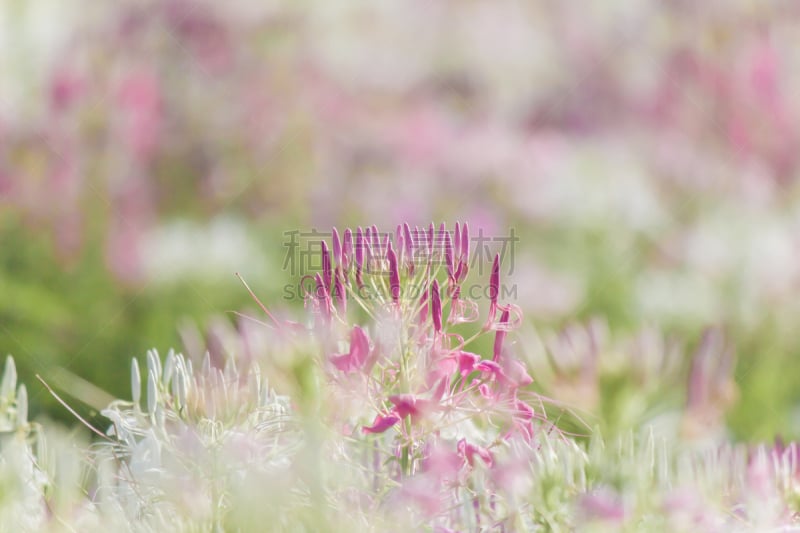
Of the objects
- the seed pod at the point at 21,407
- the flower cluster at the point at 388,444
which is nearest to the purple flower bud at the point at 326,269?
the flower cluster at the point at 388,444

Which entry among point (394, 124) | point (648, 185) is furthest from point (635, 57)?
point (394, 124)

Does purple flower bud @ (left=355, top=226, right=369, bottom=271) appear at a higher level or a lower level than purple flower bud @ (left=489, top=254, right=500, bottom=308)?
higher

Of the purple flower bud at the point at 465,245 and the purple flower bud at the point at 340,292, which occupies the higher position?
the purple flower bud at the point at 465,245

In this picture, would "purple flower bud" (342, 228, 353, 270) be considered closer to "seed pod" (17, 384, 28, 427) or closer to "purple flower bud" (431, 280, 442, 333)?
"purple flower bud" (431, 280, 442, 333)

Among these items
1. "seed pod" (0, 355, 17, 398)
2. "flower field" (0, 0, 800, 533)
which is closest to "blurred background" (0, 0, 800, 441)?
"flower field" (0, 0, 800, 533)

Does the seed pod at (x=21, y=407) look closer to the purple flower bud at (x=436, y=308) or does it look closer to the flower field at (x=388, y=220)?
the flower field at (x=388, y=220)

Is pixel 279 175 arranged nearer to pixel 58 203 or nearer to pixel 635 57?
pixel 58 203
